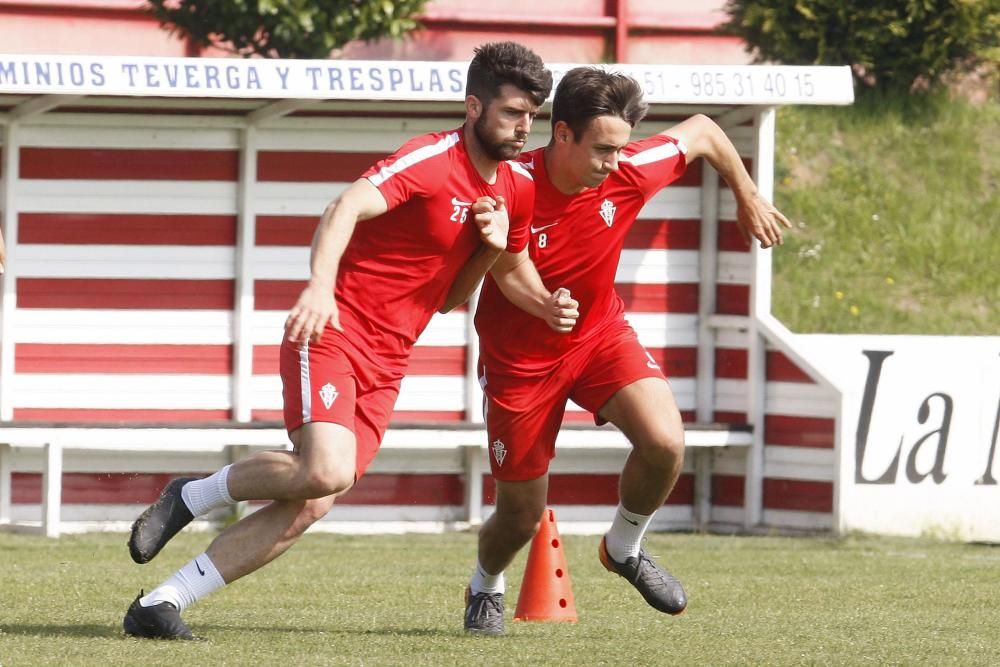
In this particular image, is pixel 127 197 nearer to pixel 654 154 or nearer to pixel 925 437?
pixel 925 437

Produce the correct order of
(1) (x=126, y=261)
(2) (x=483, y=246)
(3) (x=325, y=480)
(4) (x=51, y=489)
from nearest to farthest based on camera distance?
(3) (x=325, y=480)
(2) (x=483, y=246)
(4) (x=51, y=489)
(1) (x=126, y=261)

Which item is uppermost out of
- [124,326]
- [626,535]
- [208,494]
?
[208,494]

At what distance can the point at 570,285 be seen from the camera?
778 cm

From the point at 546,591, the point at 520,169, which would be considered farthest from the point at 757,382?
the point at 520,169

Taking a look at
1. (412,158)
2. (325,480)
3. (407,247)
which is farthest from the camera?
(407,247)

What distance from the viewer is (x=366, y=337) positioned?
694 centimetres

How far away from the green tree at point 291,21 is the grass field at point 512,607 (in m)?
5.74

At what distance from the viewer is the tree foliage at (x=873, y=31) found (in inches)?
629

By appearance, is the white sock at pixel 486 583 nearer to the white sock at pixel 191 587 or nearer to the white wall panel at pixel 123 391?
the white sock at pixel 191 587

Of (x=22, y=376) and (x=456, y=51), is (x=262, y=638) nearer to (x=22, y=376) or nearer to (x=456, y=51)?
(x=22, y=376)

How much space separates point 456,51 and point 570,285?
14181 mm

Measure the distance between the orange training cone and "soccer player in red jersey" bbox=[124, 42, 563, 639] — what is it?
1.50 metres

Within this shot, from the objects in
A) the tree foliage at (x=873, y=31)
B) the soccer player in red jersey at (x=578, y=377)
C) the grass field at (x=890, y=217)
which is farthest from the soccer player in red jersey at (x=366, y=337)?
the tree foliage at (x=873, y=31)

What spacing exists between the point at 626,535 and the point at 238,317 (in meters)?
5.07
